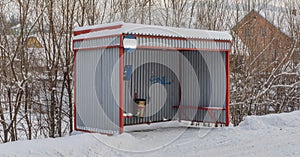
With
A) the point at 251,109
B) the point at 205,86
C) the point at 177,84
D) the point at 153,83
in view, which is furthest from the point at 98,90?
the point at 251,109

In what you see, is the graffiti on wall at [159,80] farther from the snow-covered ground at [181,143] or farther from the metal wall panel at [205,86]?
the snow-covered ground at [181,143]

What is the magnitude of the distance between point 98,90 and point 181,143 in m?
2.59

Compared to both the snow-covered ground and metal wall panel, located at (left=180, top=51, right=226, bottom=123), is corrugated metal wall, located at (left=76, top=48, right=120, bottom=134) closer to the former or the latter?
the snow-covered ground

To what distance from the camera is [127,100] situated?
1216 cm

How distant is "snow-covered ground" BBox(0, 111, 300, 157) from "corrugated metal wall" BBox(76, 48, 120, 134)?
0.71m

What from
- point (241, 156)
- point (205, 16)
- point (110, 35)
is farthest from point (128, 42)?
point (205, 16)

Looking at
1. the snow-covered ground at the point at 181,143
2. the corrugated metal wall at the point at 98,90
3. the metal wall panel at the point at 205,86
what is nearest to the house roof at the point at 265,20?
the metal wall panel at the point at 205,86

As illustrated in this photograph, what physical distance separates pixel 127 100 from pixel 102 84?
1.81 metres

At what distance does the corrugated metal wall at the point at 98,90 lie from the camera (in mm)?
10144

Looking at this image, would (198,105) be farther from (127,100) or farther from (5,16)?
(5,16)

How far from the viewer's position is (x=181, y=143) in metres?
9.97

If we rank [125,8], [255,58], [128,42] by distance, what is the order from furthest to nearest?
1. [255,58]
2. [125,8]
3. [128,42]

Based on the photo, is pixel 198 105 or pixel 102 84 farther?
pixel 198 105

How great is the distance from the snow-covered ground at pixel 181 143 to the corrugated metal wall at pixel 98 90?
709 millimetres
